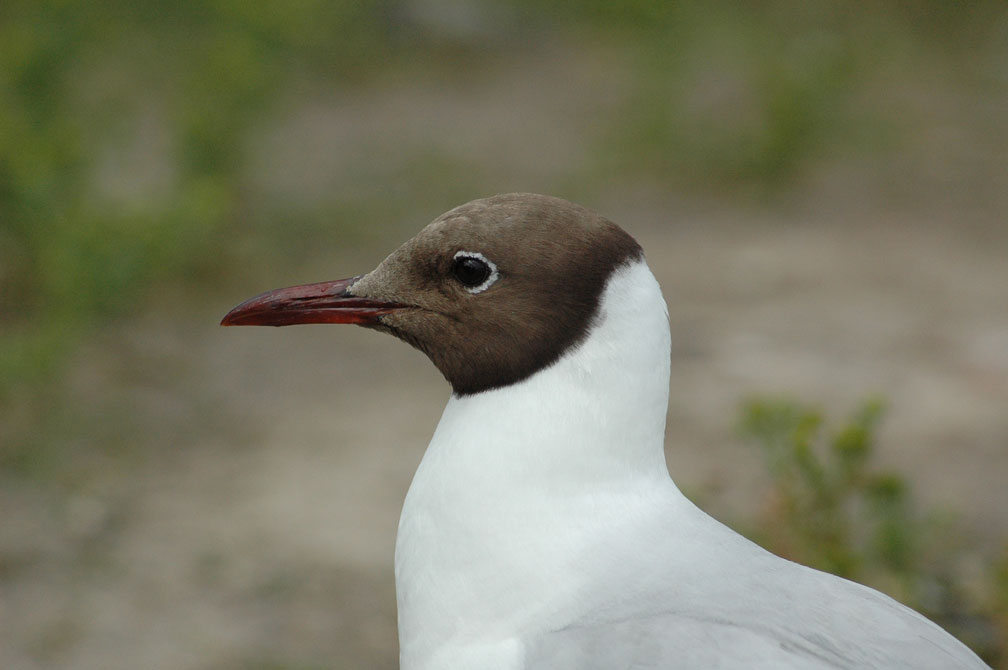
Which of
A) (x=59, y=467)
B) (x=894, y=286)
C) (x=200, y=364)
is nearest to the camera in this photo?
(x=59, y=467)

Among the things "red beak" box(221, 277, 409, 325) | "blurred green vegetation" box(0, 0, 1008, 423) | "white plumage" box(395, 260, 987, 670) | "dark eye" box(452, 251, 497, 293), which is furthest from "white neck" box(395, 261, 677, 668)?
"blurred green vegetation" box(0, 0, 1008, 423)

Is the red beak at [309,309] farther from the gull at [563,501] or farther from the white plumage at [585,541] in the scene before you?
the white plumage at [585,541]

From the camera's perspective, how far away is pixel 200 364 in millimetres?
4469

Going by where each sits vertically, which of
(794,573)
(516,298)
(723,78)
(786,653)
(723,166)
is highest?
(723,78)

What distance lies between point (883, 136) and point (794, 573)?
196 inches

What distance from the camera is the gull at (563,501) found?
179 cm

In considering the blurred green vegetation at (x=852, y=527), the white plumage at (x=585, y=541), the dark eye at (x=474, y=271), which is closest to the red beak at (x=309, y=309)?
the dark eye at (x=474, y=271)

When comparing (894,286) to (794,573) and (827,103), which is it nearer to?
(827,103)

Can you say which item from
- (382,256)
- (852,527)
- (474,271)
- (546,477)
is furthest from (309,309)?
(382,256)

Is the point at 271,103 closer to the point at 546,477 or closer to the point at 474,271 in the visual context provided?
the point at 474,271

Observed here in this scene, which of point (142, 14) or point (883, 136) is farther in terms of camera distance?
point (142, 14)

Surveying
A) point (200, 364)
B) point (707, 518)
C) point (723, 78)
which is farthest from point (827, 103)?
point (707, 518)

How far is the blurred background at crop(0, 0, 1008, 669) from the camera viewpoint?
10.7ft

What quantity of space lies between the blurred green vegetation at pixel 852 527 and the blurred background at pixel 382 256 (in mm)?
11
